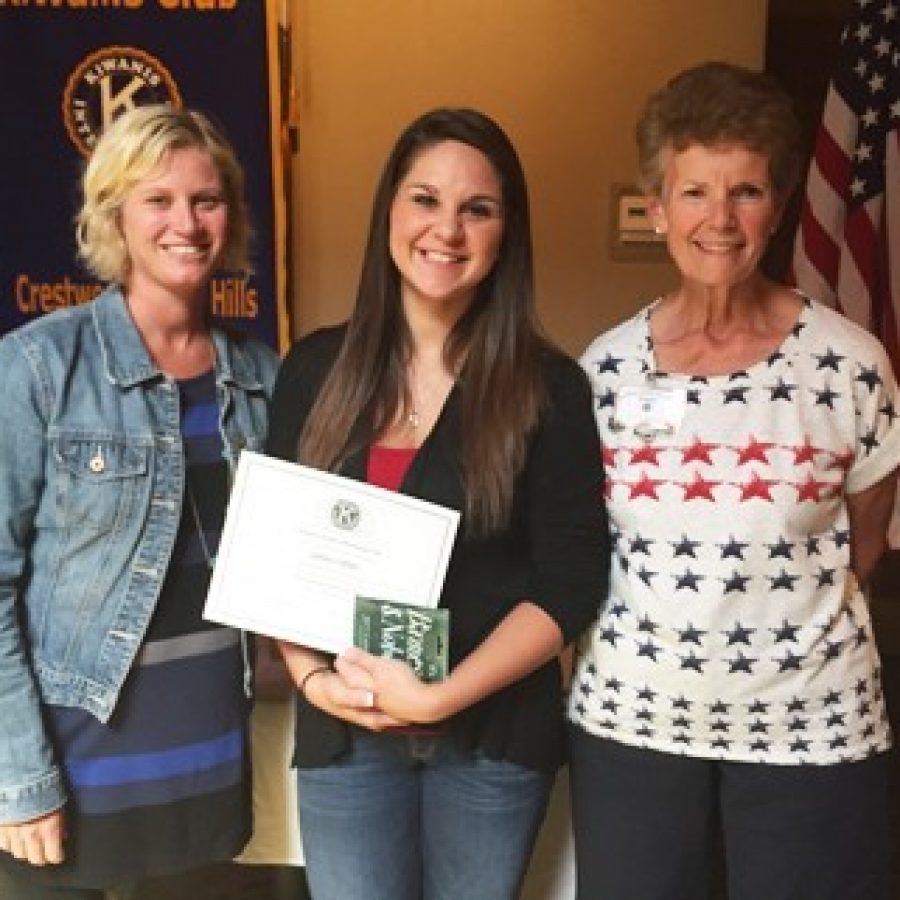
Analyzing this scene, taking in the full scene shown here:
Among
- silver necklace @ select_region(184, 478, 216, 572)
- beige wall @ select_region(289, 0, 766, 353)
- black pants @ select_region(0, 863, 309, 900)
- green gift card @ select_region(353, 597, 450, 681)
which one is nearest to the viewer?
green gift card @ select_region(353, 597, 450, 681)

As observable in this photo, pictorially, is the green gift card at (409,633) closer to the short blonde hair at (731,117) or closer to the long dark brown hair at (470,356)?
the long dark brown hair at (470,356)

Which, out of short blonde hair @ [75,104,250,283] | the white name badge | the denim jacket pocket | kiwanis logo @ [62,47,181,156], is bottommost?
the denim jacket pocket

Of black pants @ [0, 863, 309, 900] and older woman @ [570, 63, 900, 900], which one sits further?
black pants @ [0, 863, 309, 900]

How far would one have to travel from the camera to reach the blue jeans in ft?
5.23

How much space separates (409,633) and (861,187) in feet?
7.50

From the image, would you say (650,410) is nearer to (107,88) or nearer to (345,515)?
(345,515)

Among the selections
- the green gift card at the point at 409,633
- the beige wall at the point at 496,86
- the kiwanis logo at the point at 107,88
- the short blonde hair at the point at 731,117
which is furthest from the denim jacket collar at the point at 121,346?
the beige wall at the point at 496,86

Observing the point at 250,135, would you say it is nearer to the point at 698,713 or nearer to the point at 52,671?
the point at 52,671

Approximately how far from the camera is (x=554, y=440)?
1.58 meters

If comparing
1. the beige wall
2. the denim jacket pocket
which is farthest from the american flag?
the denim jacket pocket

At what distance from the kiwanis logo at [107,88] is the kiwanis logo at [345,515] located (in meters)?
2.09

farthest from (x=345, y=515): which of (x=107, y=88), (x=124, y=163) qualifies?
(x=107, y=88)

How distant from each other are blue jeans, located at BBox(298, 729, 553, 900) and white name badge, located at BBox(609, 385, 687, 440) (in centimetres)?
50

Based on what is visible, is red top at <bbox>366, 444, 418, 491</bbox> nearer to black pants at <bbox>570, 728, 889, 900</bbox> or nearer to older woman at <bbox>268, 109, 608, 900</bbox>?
older woman at <bbox>268, 109, 608, 900</bbox>
